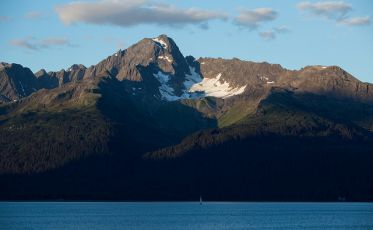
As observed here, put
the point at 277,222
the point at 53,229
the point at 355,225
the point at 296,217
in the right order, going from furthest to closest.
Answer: the point at 296,217
the point at 277,222
the point at 355,225
the point at 53,229

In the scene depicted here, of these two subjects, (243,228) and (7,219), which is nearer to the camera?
(243,228)

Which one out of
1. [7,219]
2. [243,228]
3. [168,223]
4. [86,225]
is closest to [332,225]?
[243,228]

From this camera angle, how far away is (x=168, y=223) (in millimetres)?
167500

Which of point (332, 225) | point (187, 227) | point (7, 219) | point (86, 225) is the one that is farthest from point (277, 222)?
point (7, 219)

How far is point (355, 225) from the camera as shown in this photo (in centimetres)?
15862

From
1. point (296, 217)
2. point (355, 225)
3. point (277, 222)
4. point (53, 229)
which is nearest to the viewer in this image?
point (53, 229)

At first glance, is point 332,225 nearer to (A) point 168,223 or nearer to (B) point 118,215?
(A) point 168,223

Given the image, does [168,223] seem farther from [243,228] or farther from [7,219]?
[7,219]

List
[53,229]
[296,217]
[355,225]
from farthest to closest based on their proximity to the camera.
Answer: [296,217] < [355,225] < [53,229]

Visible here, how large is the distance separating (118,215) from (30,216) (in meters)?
20.1

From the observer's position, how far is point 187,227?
156250 millimetres

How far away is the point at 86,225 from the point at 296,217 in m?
53.8

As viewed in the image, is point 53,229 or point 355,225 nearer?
point 53,229

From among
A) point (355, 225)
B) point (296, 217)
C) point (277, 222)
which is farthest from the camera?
point (296, 217)
